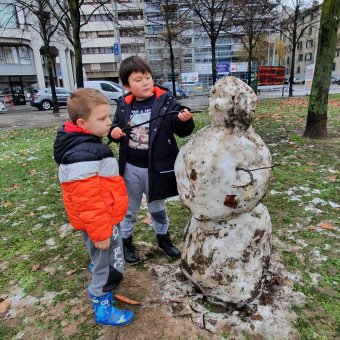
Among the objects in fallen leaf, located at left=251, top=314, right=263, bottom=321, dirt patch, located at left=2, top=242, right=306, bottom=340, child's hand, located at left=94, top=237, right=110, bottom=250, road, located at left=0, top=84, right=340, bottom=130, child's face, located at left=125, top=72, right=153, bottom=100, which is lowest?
road, located at left=0, top=84, right=340, bottom=130

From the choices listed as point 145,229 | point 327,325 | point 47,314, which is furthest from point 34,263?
point 327,325

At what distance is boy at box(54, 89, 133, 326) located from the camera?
187cm

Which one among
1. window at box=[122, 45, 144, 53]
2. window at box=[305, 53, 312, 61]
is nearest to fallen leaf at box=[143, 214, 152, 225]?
window at box=[122, 45, 144, 53]

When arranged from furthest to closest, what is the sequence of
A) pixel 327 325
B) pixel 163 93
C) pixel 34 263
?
pixel 34 263 → pixel 163 93 → pixel 327 325

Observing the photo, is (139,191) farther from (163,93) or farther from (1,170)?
(1,170)

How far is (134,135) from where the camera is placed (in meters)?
2.56

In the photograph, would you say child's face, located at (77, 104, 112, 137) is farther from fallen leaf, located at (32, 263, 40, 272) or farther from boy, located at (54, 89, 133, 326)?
fallen leaf, located at (32, 263, 40, 272)

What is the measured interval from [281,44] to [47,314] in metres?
55.0

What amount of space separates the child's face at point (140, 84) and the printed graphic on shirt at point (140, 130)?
0.44 ft

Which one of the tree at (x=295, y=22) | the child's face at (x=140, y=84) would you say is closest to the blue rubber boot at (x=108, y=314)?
the child's face at (x=140, y=84)

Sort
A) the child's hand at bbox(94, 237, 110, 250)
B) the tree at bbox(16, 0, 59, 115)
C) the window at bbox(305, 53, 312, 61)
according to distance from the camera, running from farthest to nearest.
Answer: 1. the window at bbox(305, 53, 312, 61)
2. the tree at bbox(16, 0, 59, 115)
3. the child's hand at bbox(94, 237, 110, 250)

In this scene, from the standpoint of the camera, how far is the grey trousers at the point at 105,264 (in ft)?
7.02

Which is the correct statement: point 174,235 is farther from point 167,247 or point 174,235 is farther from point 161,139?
point 161,139

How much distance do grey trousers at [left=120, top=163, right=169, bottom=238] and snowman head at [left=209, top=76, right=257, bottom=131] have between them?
2.91 feet
